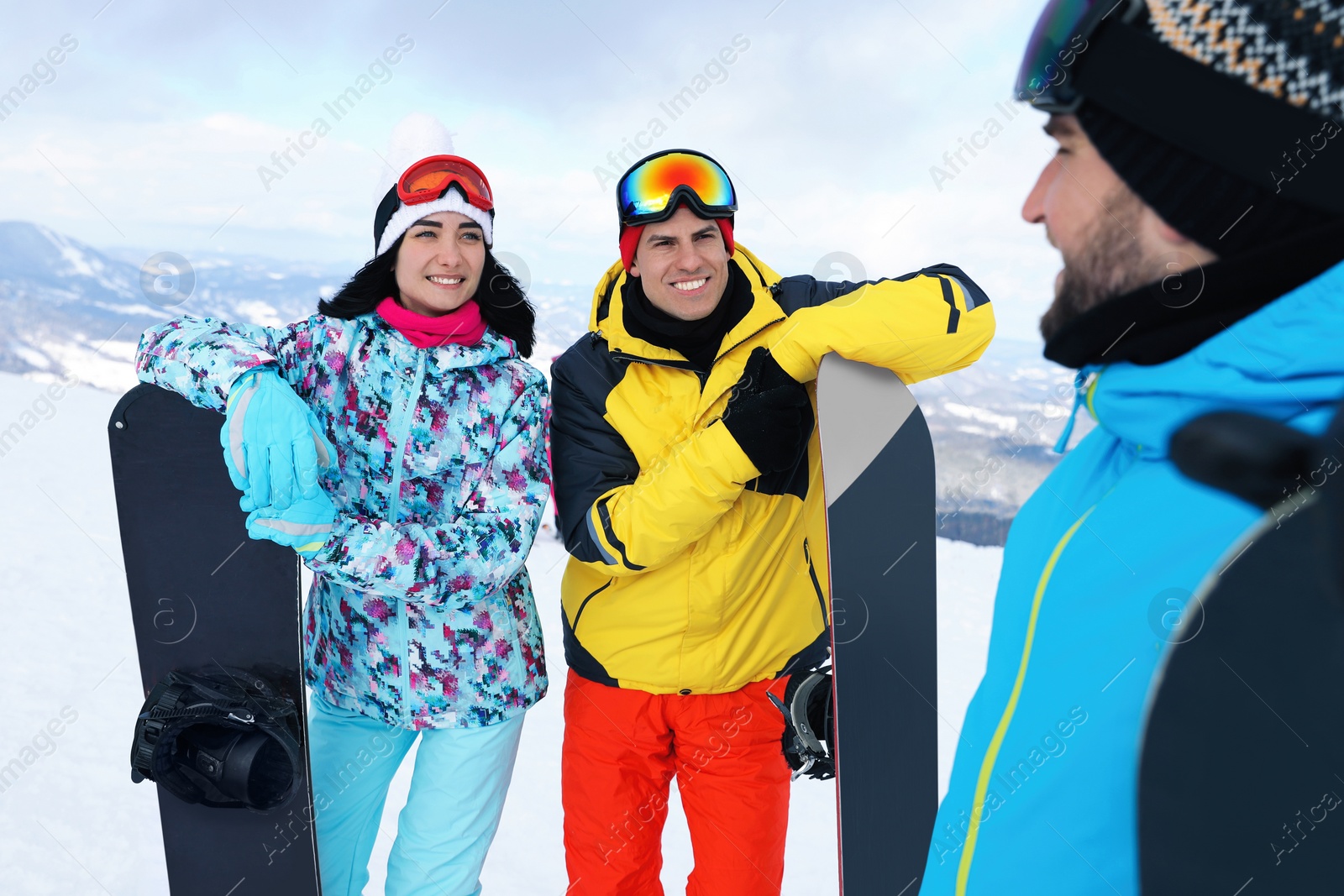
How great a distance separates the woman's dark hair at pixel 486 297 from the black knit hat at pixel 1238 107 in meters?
1.46

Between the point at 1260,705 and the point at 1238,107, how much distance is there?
0.45m

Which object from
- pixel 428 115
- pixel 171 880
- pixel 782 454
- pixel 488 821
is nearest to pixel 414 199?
pixel 428 115

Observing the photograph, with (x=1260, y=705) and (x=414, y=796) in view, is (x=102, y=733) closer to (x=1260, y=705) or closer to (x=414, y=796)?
(x=414, y=796)

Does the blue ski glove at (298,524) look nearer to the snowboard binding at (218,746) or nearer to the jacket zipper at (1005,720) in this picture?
the snowboard binding at (218,746)

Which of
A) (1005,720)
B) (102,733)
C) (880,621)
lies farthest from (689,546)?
(102,733)

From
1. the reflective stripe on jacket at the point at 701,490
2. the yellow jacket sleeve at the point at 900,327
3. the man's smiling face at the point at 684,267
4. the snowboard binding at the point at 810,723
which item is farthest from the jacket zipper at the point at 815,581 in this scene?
the man's smiling face at the point at 684,267

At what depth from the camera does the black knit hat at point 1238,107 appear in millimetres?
583

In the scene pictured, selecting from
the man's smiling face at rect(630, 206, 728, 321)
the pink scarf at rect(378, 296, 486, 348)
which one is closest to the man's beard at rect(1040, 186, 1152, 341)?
the man's smiling face at rect(630, 206, 728, 321)

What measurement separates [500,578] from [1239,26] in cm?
151

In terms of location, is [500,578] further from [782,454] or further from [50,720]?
[50,720]

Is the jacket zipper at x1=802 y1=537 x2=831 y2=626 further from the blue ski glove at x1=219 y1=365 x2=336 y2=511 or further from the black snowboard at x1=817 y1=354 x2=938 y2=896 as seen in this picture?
the blue ski glove at x1=219 y1=365 x2=336 y2=511

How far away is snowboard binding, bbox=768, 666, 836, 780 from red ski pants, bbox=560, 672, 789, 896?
66mm

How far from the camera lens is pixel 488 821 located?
74.3 inches

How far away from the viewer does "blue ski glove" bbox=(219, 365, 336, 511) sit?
1.58 metres
